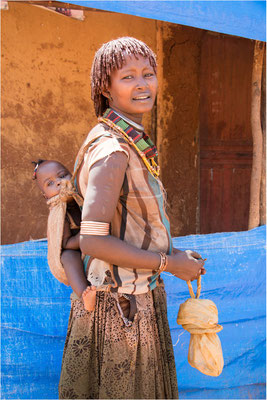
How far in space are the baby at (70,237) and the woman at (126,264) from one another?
0.05m

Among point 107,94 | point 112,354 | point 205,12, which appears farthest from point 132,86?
point 205,12

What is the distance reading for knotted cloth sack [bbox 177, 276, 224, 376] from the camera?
1.77 meters

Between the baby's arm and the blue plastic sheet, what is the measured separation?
0.77 m

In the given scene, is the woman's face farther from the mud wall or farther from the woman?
the mud wall

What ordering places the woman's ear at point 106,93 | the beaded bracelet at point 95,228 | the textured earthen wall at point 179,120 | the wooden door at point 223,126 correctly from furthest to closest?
the wooden door at point 223,126
the textured earthen wall at point 179,120
the woman's ear at point 106,93
the beaded bracelet at point 95,228

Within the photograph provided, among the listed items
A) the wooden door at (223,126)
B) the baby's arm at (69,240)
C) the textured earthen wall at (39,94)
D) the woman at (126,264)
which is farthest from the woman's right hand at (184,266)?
the wooden door at (223,126)

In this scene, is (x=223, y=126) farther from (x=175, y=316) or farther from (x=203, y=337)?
(x=203, y=337)

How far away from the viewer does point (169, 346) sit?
1.79 m

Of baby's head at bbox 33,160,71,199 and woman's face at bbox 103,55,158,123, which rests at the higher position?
woman's face at bbox 103,55,158,123

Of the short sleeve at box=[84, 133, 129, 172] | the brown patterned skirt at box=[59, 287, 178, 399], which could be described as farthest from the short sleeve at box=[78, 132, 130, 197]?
the brown patterned skirt at box=[59, 287, 178, 399]

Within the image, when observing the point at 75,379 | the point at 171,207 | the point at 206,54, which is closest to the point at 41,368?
the point at 75,379

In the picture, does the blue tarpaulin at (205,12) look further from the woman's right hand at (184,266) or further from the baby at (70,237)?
the woman's right hand at (184,266)

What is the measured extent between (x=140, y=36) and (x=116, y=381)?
4415 mm

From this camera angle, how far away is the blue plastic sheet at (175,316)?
100 inches
